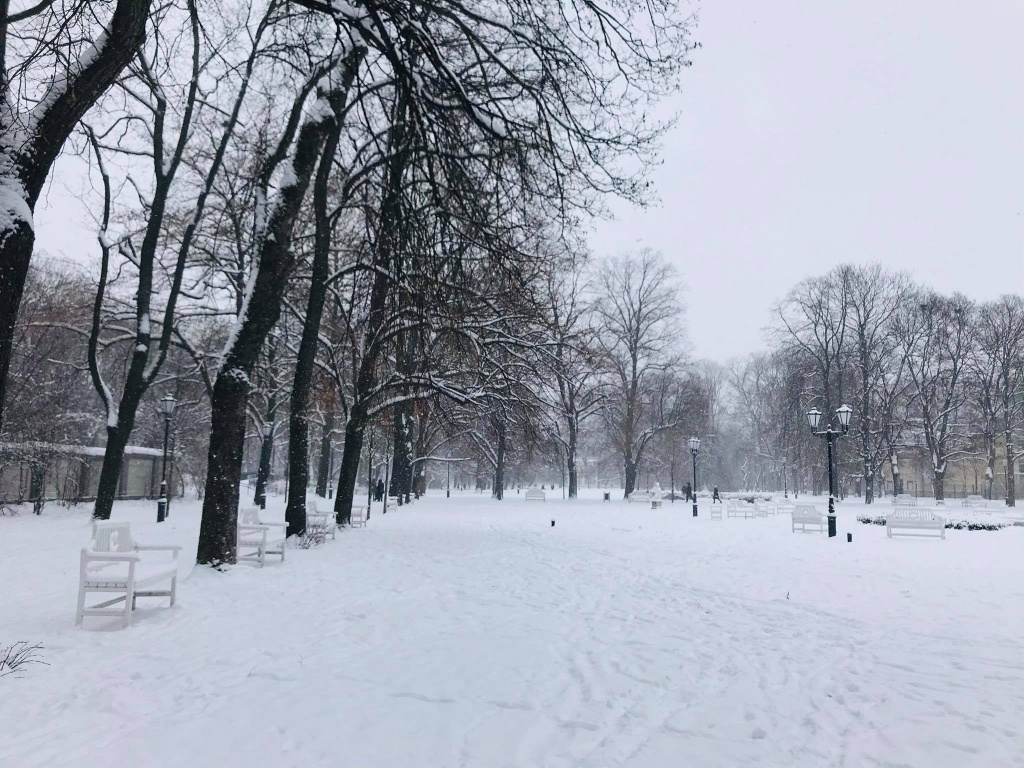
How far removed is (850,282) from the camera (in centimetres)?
3994

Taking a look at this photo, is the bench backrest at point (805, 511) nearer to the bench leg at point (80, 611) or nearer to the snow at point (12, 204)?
the bench leg at point (80, 611)

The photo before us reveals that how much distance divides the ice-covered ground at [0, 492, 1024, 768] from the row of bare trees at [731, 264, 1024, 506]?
108ft

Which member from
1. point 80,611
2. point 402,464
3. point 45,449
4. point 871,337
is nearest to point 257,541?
point 80,611

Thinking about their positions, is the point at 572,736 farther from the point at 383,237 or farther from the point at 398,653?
the point at 383,237

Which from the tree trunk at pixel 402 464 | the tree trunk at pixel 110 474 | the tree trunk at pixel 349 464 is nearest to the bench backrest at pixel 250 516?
the tree trunk at pixel 349 464

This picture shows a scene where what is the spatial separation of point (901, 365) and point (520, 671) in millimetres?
42460

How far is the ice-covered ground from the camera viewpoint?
144 inches

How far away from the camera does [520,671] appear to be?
16.5 ft

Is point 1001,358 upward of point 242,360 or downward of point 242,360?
upward

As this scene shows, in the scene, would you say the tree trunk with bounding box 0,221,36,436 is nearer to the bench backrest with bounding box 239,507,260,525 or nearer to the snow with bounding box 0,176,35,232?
the snow with bounding box 0,176,35,232

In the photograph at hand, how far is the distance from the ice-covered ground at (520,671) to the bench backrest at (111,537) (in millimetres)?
715

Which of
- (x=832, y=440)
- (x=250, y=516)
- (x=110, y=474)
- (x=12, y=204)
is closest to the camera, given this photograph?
(x=12, y=204)

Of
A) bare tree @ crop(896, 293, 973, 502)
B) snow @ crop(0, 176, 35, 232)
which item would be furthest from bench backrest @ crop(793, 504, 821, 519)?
bare tree @ crop(896, 293, 973, 502)

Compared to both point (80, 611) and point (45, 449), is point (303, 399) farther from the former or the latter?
point (45, 449)
